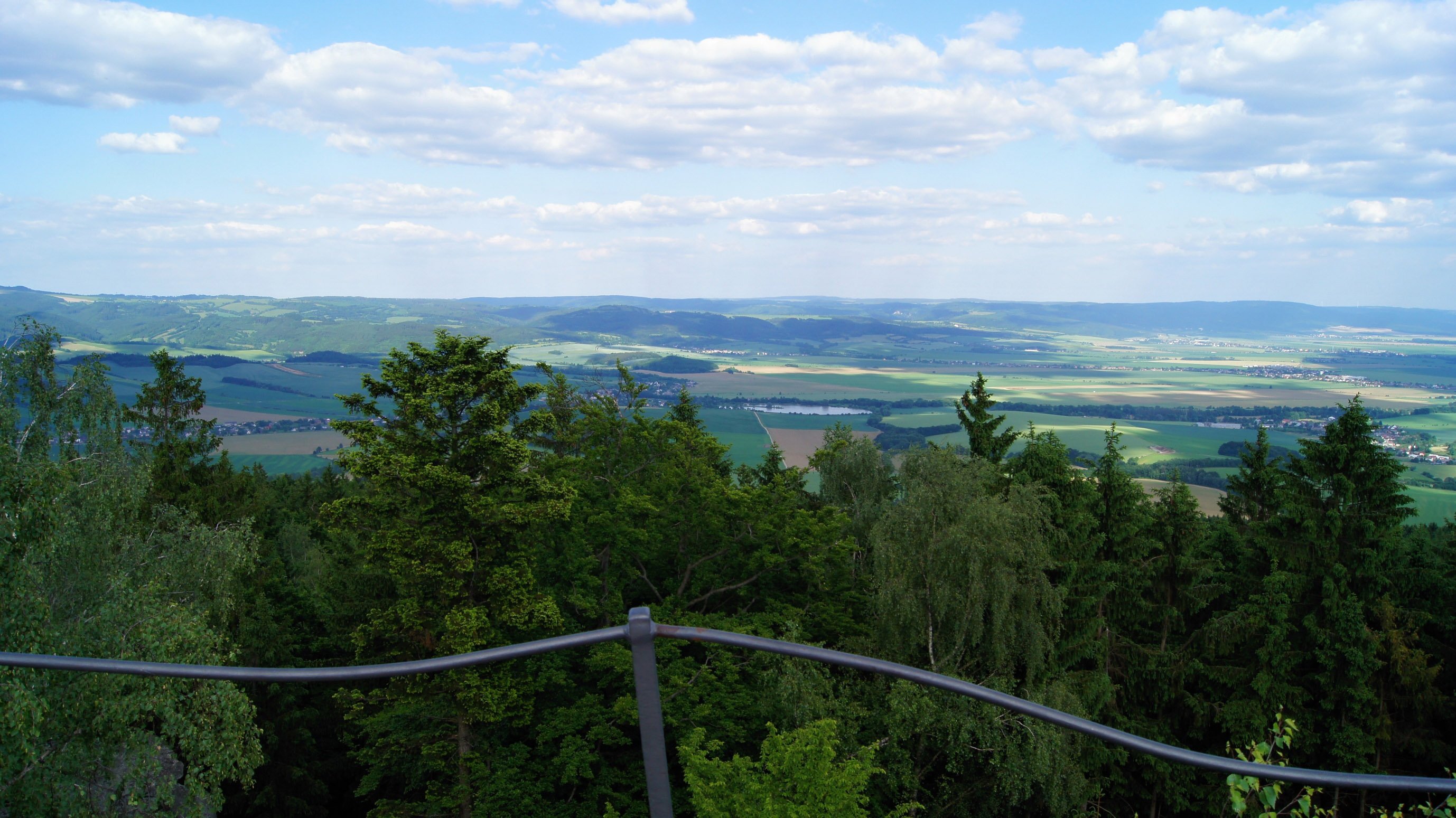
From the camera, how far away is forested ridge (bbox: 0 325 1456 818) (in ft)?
42.7

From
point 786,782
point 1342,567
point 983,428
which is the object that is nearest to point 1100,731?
point 786,782

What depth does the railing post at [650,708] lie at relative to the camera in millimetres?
2324

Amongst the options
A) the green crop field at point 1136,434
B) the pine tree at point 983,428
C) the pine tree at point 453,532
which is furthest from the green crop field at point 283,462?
the pine tree at point 453,532

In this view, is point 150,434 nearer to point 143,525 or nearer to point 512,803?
point 143,525

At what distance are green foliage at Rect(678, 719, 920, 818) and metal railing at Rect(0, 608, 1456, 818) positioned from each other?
11.8 meters

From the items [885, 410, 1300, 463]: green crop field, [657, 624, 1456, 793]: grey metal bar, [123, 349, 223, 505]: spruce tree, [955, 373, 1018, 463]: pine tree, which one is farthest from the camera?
[885, 410, 1300, 463]: green crop field

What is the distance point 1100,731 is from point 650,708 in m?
1.27

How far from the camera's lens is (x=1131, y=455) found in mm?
91250

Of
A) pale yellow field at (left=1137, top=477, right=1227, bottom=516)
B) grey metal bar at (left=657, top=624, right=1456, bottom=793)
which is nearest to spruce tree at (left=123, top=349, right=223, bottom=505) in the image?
grey metal bar at (left=657, top=624, right=1456, bottom=793)

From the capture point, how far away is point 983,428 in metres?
31.5

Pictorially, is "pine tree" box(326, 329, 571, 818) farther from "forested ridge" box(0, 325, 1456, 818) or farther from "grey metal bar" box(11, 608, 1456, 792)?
"grey metal bar" box(11, 608, 1456, 792)

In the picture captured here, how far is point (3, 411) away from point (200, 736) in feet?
20.3

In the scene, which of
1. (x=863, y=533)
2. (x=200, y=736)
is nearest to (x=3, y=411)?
(x=200, y=736)

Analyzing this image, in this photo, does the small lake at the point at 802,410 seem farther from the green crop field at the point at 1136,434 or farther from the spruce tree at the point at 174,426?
the spruce tree at the point at 174,426
